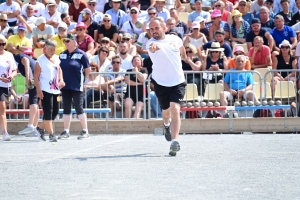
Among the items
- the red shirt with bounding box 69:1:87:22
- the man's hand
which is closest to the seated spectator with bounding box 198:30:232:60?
the red shirt with bounding box 69:1:87:22

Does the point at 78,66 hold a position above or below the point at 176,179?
above

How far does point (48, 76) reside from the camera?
16141 mm

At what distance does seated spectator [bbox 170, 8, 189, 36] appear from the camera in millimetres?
21844

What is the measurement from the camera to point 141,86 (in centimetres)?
1872

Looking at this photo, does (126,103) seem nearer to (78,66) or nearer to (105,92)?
(105,92)

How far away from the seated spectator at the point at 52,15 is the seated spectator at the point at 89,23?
2.54 ft

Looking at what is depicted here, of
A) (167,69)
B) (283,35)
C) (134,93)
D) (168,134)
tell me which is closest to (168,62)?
(167,69)

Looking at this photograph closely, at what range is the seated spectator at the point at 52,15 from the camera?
→ 76.0ft

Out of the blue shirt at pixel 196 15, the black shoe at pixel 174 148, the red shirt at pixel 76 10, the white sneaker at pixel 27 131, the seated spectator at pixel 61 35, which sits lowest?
the black shoe at pixel 174 148

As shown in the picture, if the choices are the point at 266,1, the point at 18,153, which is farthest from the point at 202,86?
the point at 18,153

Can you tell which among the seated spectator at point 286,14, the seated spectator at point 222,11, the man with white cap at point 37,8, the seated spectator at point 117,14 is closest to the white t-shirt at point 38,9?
the man with white cap at point 37,8

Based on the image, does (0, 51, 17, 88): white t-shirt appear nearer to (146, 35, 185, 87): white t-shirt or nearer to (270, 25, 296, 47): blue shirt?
(146, 35, 185, 87): white t-shirt

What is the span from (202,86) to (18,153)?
6865mm

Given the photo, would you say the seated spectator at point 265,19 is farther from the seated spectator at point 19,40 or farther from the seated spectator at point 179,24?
the seated spectator at point 19,40
